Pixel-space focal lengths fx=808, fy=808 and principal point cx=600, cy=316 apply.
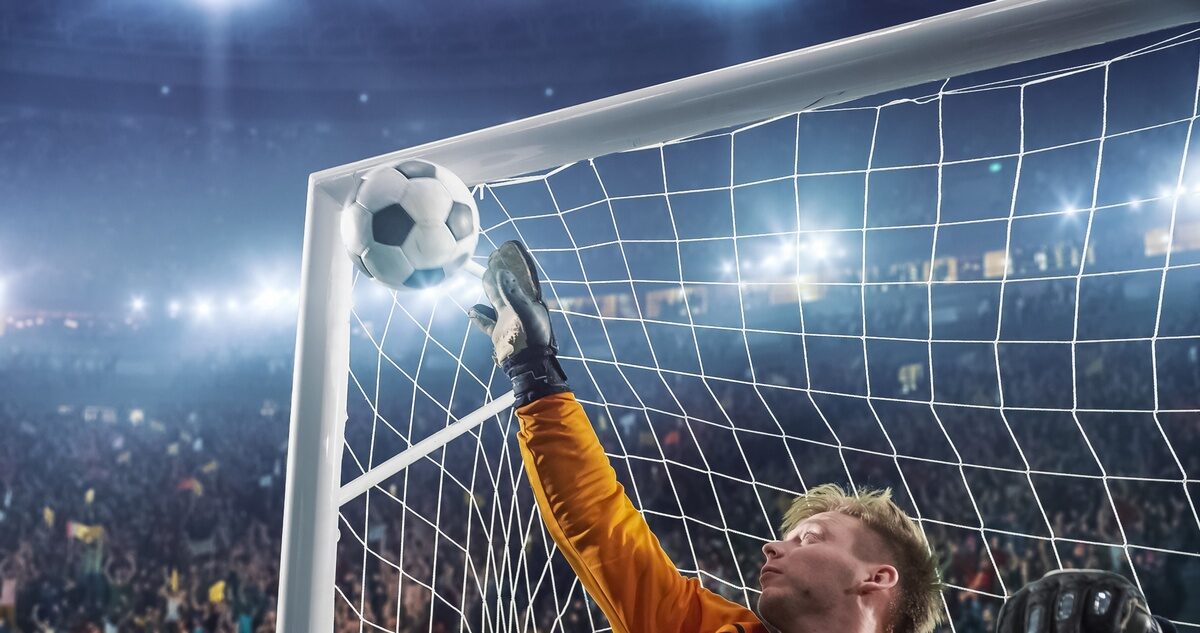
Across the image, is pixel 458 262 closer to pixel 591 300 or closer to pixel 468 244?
pixel 468 244

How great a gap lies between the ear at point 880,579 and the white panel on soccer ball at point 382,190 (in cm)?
110

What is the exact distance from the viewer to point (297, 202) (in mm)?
15141

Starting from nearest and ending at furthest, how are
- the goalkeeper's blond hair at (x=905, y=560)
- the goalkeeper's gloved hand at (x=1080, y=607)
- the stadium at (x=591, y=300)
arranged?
the goalkeeper's gloved hand at (x=1080, y=607)
the goalkeeper's blond hair at (x=905, y=560)
the stadium at (x=591, y=300)

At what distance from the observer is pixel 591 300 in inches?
464

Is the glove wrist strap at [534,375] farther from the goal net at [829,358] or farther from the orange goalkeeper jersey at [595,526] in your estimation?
the goal net at [829,358]

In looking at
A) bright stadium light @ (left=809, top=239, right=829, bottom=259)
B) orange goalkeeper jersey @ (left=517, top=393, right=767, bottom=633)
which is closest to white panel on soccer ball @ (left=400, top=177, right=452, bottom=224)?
orange goalkeeper jersey @ (left=517, top=393, right=767, bottom=633)

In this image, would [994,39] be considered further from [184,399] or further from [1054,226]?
[184,399]

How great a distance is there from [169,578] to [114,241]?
11302mm

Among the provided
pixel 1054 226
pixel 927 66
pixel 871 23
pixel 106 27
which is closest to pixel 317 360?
pixel 927 66

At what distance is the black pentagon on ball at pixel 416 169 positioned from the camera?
1573mm

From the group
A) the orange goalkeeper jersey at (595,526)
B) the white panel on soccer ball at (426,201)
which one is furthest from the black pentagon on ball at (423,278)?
the orange goalkeeper jersey at (595,526)

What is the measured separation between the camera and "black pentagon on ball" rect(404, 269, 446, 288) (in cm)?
158

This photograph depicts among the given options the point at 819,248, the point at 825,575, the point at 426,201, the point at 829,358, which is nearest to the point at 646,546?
the point at 825,575

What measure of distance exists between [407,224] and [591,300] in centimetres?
1025
